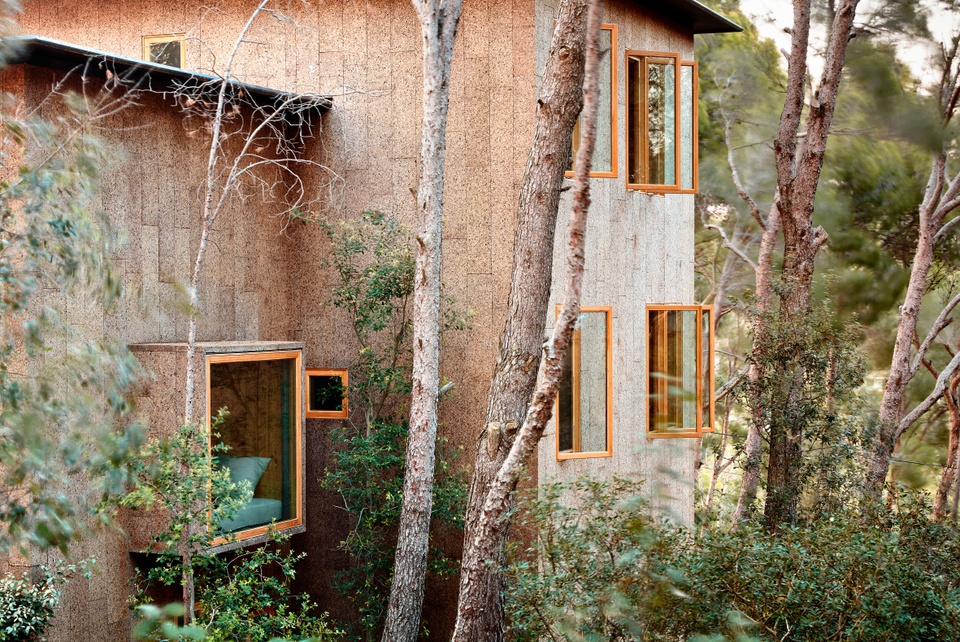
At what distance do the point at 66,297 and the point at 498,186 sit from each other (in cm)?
392

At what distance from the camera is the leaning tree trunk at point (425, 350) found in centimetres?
877

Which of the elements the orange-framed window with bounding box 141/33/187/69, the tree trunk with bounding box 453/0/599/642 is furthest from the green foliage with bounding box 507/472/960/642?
the orange-framed window with bounding box 141/33/187/69

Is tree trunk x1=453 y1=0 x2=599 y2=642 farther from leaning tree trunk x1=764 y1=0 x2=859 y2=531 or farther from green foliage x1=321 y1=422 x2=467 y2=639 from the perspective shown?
leaning tree trunk x1=764 y1=0 x2=859 y2=531

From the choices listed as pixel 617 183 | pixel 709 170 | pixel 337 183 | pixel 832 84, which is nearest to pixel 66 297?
pixel 337 183

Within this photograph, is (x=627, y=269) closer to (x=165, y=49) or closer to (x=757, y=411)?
(x=757, y=411)

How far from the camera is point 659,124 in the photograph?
1048 centimetres

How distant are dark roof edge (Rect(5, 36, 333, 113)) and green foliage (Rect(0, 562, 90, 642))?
11.8 ft

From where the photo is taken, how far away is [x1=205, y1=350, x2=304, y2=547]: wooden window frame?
8.25m

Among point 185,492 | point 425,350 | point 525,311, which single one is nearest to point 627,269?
point 525,311

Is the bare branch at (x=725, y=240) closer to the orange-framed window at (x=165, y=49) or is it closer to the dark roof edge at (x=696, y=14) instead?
the dark roof edge at (x=696, y=14)

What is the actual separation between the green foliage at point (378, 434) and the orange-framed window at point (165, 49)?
2.62 m

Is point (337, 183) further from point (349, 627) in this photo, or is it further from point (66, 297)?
point (349, 627)

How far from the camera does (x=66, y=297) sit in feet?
25.6

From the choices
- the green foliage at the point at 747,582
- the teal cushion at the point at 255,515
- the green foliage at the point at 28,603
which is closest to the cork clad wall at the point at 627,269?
A: the teal cushion at the point at 255,515
